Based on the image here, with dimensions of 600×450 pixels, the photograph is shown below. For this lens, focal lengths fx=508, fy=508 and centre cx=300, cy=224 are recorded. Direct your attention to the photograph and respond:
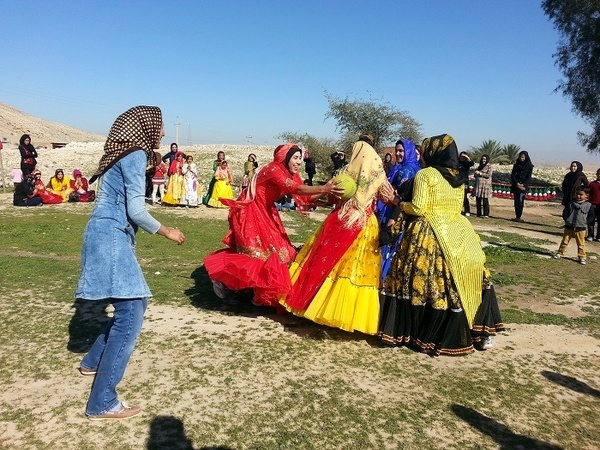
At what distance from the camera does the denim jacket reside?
10.1ft

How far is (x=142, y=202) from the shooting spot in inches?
123

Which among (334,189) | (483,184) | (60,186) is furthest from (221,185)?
(334,189)

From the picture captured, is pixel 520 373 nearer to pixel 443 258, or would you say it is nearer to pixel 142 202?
pixel 443 258

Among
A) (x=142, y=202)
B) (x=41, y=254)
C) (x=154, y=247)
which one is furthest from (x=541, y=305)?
(x=41, y=254)

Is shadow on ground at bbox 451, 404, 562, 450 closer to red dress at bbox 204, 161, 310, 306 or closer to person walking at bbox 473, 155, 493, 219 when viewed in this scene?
red dress at bbox 204, 161, 310, 306

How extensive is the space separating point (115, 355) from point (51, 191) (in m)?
13.2

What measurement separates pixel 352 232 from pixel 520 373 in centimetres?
186

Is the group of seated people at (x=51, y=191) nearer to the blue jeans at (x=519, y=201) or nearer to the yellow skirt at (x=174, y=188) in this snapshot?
the yellow skirt at (x=174, y=188)

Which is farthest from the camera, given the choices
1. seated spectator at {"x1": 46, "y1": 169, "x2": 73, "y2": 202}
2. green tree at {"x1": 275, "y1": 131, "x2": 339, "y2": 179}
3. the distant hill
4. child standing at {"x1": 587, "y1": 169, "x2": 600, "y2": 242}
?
the distant hill

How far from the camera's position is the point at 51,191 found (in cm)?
1480

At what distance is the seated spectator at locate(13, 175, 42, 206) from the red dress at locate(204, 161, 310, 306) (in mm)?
10477

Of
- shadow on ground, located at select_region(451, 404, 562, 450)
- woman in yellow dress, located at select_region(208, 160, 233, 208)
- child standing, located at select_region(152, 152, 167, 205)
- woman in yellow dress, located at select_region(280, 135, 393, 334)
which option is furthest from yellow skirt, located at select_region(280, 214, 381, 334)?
child standing, located at select_region(152, 152, 167, 205)

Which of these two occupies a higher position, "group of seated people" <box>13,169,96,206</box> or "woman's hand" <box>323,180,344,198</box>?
"woman's hand" <box>323,180,344,198</box>

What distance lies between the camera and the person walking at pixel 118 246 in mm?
3082
